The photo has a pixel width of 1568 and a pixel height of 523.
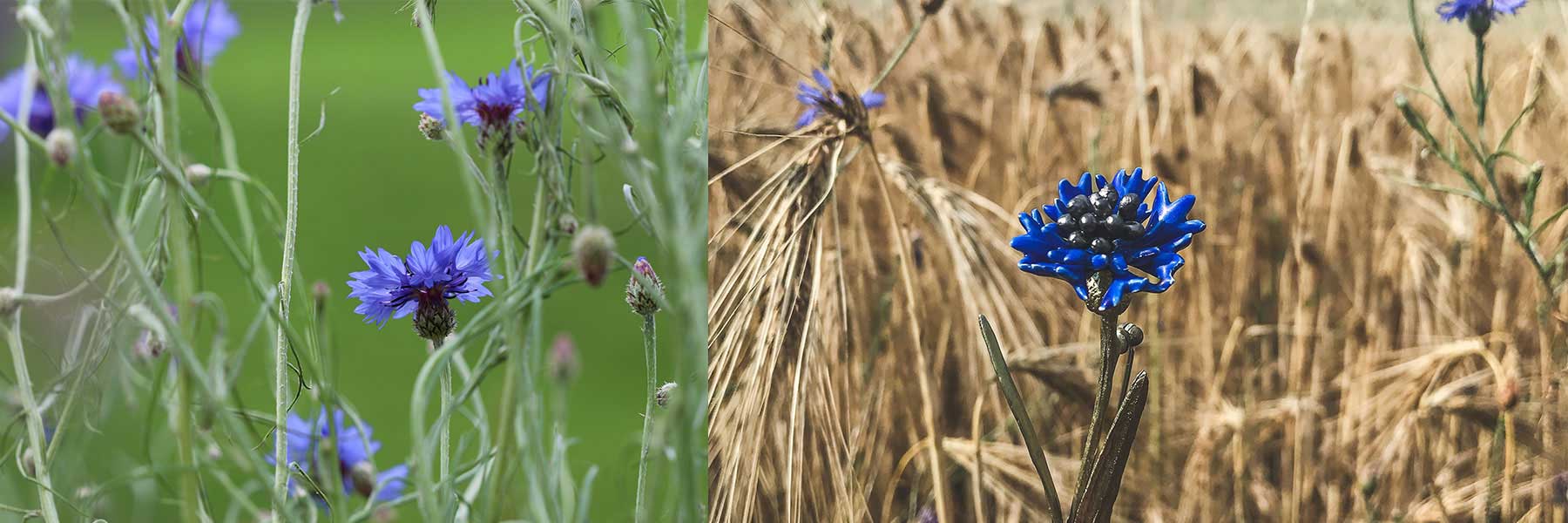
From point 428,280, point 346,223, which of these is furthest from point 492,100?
point 346,223

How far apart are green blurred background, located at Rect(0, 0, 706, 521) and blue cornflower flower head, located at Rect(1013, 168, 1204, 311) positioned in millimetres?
255

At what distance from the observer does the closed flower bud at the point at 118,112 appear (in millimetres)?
460

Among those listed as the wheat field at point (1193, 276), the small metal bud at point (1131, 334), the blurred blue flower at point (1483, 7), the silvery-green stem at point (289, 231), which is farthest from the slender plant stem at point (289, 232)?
the blurred blue flower at point (1483, 7)

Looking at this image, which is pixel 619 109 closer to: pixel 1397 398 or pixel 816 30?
pixel 816 30

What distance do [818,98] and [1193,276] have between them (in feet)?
1.34

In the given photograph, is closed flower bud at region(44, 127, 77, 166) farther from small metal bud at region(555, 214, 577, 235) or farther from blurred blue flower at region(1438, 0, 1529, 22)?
blurred blue flower at region(1438, 0, 1529, 22)

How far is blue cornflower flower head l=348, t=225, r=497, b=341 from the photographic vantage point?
0.59m

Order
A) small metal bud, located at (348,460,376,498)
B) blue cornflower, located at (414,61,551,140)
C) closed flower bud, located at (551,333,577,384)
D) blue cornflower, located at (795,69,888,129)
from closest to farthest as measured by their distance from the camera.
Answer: closed flower bud, located at (551,333,577,384), small metal bud, located at (348,460,376,498), blue cornflower, located at (414,61,551,140), blue cornflower, located at (795,69,888,129)

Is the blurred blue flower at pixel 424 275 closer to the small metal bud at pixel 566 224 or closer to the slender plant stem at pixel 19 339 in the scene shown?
the small metal bud at pixel 566 224

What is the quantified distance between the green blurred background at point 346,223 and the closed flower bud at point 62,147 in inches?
3.4

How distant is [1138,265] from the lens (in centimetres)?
64

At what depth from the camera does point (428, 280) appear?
586 mm

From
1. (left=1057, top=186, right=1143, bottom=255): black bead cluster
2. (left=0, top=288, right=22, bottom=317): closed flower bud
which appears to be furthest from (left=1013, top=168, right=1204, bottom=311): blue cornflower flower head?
(left=0, top=288, right=22, bottom=317): closed flower bud

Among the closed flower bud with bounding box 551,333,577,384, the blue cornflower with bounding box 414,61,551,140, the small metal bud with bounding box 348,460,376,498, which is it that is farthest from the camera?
the blue cornflower with bounding box 414,61,551,140
